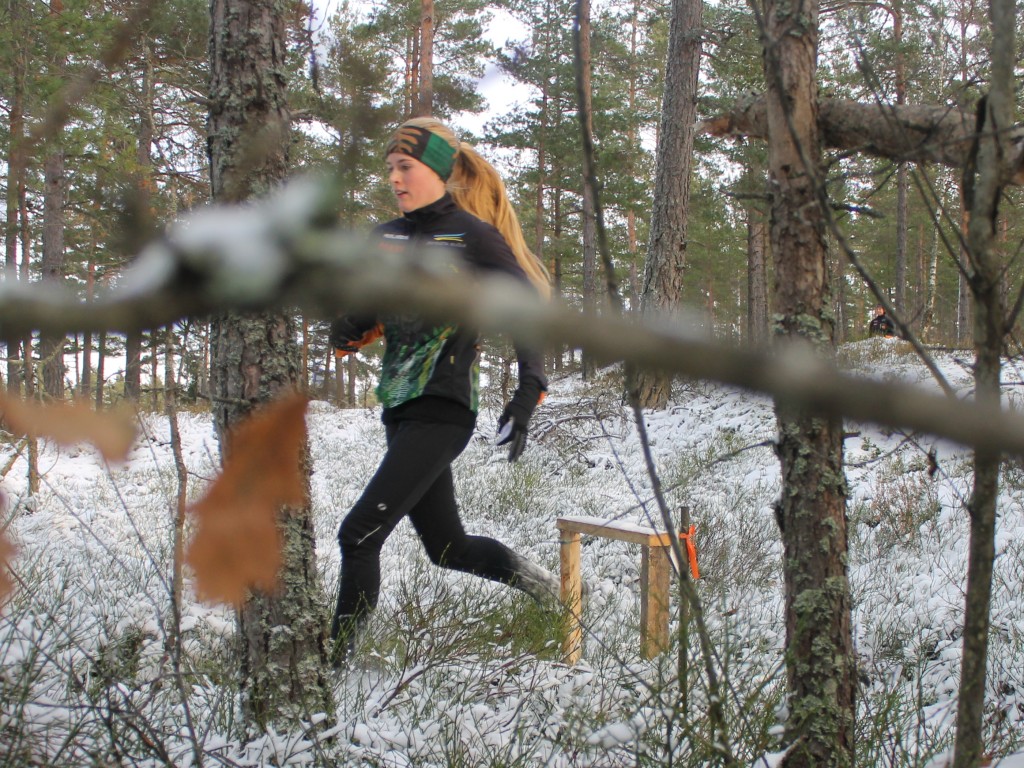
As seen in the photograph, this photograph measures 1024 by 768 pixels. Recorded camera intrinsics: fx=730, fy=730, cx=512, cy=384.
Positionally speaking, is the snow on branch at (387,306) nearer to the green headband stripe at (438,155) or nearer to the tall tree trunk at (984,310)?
the tall tree trunk at (984,310)

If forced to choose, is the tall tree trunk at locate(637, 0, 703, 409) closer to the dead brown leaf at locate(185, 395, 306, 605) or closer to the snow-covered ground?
the snow-covered ground

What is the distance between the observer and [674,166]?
9.30m

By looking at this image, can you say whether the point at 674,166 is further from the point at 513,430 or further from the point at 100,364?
the point at 100,364

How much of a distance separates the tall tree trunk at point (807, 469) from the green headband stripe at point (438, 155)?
0.95m

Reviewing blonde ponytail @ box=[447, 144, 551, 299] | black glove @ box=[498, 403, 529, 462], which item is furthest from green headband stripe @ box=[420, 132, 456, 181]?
black glove @ box=[498, 403, 529, 462]

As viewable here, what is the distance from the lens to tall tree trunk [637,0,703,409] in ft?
30.4

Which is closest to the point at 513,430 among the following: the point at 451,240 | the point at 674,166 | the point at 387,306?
the point at 451,240

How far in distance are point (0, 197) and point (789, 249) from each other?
1.62 m

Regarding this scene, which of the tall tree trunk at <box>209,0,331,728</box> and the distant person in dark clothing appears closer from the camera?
the distant person in dark clothing

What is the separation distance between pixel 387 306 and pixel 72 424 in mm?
531

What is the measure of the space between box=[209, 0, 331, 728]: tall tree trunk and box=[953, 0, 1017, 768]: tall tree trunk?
1.46m

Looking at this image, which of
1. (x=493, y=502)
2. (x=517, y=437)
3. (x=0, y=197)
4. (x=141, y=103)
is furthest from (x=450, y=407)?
(x=493, y=502)

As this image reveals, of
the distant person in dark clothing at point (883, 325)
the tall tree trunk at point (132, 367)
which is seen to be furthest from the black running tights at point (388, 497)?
the tall tree trunk at point (132, 367)

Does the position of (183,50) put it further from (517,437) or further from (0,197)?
(517,437)
